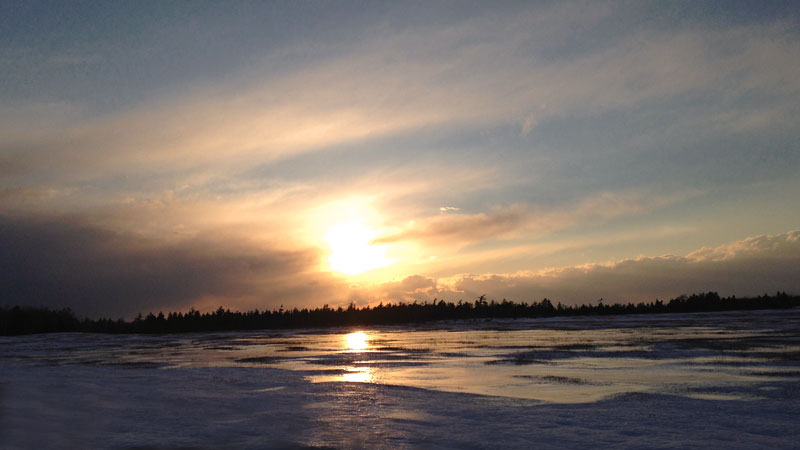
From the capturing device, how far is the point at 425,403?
7.09 metres

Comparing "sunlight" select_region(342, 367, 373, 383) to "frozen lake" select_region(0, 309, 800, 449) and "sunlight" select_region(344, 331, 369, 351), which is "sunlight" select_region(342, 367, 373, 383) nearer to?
"frozen lake" select_region(0, 309, 800, 449)

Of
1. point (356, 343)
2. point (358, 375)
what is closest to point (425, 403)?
point (358, 375)

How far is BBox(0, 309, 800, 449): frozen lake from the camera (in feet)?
17.4

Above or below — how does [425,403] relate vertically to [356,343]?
above

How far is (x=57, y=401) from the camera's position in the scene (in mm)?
7758

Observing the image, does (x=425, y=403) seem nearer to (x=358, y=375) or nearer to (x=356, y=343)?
(x=358, y=375)

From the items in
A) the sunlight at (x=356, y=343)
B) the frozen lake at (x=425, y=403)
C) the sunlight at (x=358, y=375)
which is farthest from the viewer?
the sunlight at (x=356, y=343)

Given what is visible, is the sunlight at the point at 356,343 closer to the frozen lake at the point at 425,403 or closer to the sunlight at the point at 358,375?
the frozen lake at the point at 425,403

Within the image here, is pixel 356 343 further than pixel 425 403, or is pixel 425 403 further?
pixel 356 343

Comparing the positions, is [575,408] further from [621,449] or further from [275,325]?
[275,325]

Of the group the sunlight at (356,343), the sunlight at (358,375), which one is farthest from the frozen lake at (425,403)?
the sunlight at (356,343)

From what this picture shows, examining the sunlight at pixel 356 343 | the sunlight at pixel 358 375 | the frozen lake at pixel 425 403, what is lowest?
the sunlight at pixel 356 343

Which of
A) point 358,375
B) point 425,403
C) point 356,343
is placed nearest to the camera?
point 425,403

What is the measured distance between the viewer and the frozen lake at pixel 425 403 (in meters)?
5.30
